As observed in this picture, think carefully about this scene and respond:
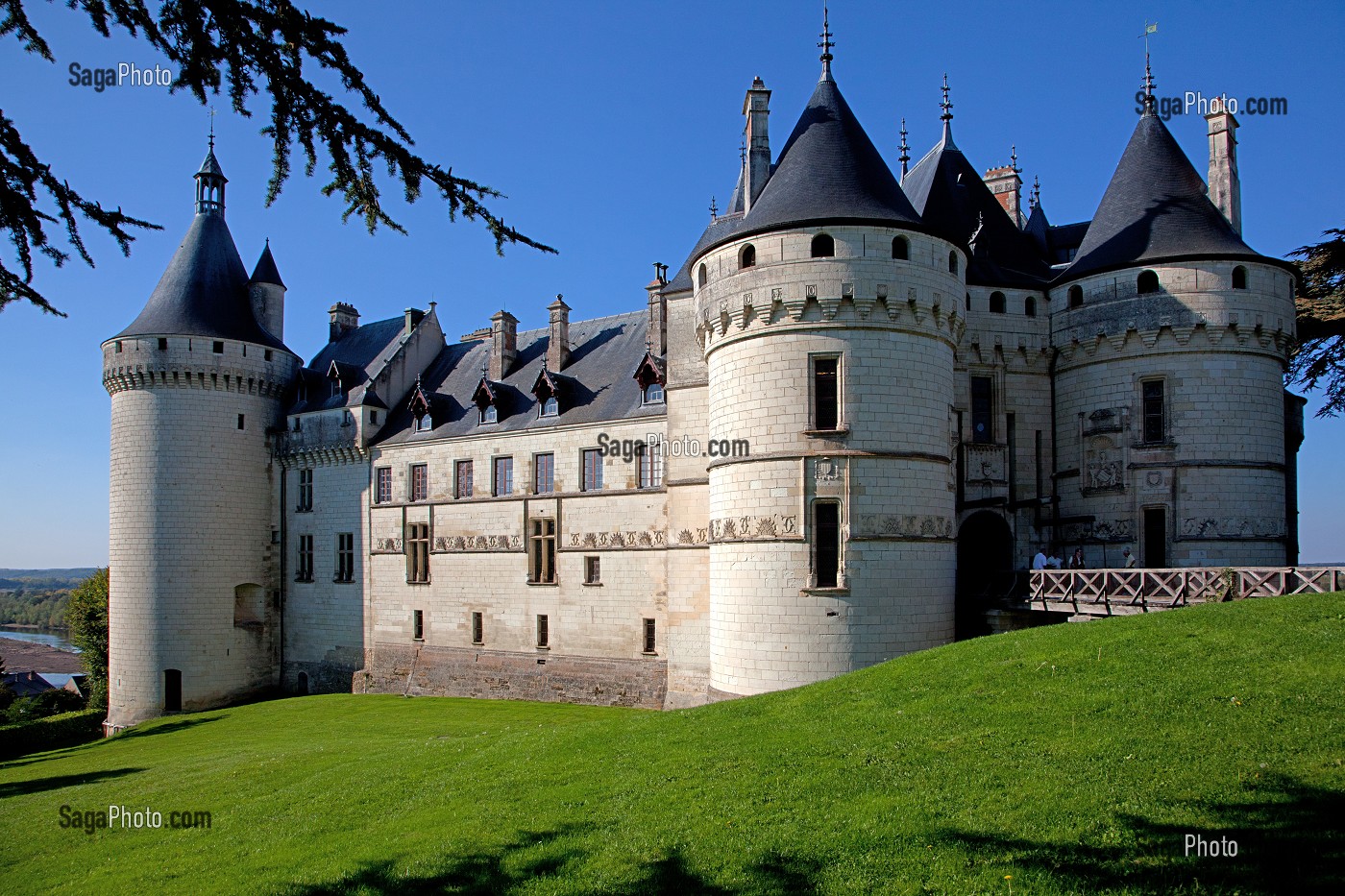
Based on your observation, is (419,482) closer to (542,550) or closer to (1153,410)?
(542,550)

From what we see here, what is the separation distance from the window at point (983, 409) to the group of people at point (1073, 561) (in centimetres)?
342

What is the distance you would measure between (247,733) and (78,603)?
115 feet

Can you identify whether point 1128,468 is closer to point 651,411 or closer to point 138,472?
point 651,411

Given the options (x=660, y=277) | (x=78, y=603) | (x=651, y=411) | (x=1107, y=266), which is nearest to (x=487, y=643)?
(x=651, y=411)

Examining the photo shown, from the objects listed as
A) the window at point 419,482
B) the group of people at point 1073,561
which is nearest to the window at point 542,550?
the window at point 419,482

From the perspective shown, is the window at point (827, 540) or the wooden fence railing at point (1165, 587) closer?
the wooden fence railing at point (1165, 587)

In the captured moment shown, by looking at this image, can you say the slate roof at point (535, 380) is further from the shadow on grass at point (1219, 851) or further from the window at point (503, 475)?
the shadow on grass at point (1219, 851)

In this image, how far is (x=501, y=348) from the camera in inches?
1423

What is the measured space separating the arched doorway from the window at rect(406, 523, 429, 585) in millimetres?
20285

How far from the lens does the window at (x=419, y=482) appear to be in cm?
3544

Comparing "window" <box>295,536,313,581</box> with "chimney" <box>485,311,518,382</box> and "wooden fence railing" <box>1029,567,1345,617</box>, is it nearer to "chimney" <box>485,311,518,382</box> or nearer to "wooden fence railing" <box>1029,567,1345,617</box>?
"chimney" <box>485,311,518,382</box>

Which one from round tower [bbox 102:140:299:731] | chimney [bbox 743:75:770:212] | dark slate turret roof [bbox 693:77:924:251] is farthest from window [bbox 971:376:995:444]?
round tower [bbox 102:140:299:731]

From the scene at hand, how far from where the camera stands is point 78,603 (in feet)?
180
